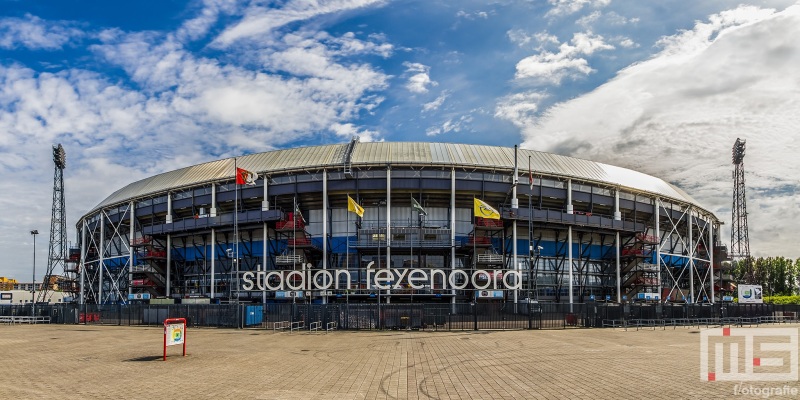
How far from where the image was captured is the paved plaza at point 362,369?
1471cm

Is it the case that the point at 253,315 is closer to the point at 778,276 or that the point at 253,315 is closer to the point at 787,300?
the point at 787,300

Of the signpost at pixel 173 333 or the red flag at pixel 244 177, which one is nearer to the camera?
the signpost at pixel 173 333

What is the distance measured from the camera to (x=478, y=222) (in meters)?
61.0

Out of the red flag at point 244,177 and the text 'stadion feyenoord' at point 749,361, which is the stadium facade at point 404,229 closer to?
the red flag at point 244,177

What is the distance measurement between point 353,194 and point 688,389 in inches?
2019

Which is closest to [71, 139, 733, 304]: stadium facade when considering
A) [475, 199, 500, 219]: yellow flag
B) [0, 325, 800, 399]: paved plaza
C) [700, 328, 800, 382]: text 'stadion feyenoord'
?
[475, 199, 500, 219]: yellow flag

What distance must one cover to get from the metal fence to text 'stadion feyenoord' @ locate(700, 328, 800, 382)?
1364 cm

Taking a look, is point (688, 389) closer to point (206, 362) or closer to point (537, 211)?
point (206, 362)

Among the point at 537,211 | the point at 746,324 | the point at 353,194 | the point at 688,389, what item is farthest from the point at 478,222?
the point at 688,389

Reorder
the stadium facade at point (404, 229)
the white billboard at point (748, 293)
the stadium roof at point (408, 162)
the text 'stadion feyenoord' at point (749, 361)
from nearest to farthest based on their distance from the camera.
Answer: the text 'stadion feyenoord' at point (749, 361)
the stadium facade at point (404, 229)
the stadium roof at point (408, 162)
the white billboard at point (748, 293)

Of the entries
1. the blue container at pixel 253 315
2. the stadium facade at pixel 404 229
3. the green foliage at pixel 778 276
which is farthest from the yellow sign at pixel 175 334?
the green foliage at pixel 778 276

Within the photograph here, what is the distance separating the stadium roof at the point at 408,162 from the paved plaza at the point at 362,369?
34643 millimetres

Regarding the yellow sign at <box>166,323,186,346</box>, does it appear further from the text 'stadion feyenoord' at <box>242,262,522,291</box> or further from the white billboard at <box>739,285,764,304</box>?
the white billboard at <box>739,285,764,304</box>

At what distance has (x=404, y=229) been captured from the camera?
6238 centimetres
